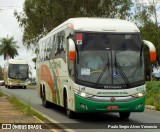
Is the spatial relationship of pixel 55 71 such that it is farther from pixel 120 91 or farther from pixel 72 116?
pixel 120 91

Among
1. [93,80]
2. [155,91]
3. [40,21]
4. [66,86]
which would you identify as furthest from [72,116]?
[40,21]

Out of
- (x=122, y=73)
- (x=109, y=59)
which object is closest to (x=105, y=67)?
(x=109, y=59)

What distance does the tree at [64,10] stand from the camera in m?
53.4

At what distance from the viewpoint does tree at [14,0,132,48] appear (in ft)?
175

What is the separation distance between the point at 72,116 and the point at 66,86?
122cm

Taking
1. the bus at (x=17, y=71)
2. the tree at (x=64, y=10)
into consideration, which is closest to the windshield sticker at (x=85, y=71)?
the tree at (x=64, y=10)

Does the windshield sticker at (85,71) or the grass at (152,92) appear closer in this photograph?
the windshield sticker at (85,71)

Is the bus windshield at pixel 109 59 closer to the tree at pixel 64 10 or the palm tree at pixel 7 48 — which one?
the tree at pixel 64 10

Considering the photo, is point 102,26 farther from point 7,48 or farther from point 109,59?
point 7,48

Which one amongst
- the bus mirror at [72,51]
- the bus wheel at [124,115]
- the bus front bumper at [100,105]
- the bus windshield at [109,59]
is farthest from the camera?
the bus wheel at [124,115]

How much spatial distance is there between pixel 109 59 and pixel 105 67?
32 cm

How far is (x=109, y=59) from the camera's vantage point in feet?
51.2

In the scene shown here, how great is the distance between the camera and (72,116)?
1739cm

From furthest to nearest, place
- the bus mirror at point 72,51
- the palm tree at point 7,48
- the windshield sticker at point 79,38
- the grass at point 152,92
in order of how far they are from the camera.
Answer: the palm tree at point 7,48 < the grass at point 152,92 < the windshield sticker at point 79,38 < the bus mirror at point 72,51
